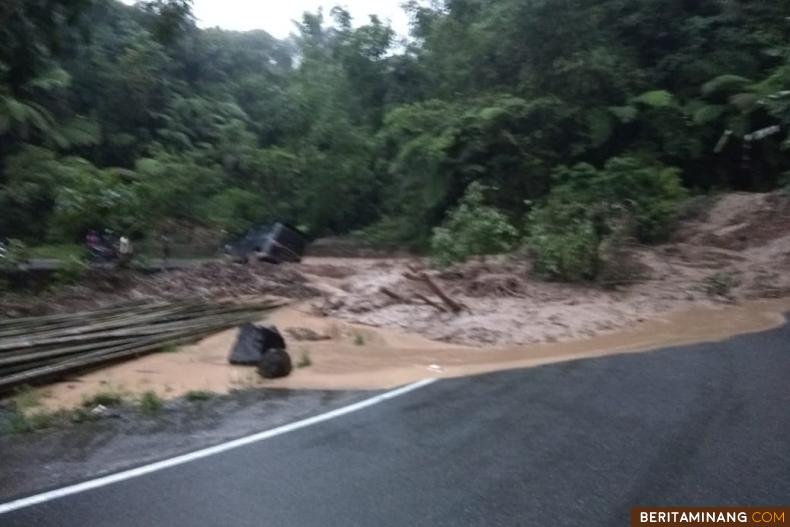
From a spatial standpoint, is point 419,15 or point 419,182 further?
point 419,15

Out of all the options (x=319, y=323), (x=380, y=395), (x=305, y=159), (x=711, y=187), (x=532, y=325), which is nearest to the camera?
(x=380, y=395)

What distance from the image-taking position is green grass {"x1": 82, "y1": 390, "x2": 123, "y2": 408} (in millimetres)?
7840

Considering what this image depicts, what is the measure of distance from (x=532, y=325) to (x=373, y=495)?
6612 mm

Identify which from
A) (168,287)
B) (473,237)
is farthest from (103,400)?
(473,237)

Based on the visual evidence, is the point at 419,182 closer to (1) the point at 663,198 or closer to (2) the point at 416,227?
(2) the point at 416,227

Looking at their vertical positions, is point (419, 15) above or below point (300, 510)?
above

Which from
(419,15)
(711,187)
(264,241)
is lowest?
(264,241)

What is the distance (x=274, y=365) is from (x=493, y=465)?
3.86 metres

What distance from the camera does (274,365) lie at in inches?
353

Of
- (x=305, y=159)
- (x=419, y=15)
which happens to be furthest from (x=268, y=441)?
(x=419, y=15)

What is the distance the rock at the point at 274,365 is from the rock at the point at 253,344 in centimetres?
38

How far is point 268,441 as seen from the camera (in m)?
6.39

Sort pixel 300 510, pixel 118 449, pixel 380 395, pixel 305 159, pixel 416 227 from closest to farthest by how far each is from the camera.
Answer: pixel 300 510, pixel 118 449, pixel 380 395, pixel 416 227, pixel 305 159

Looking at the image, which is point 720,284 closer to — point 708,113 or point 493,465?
point 708,113
